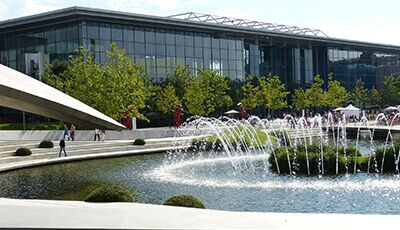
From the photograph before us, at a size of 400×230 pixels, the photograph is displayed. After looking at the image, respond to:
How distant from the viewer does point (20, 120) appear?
50.7 m

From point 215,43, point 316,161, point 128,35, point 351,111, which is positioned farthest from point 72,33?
point 316,161

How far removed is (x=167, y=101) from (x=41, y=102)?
1355 inches

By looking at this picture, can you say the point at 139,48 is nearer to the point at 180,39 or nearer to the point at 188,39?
the point at 180,39

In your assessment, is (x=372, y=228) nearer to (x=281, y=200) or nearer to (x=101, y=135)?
(x=281, y=200)

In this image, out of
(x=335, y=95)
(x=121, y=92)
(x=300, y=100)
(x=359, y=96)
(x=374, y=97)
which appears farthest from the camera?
(x=374, y=97)

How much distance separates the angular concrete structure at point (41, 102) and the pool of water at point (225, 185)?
247 cm

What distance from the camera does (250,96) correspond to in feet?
188

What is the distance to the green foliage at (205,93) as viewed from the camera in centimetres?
4731

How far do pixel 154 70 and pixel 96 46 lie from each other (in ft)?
22.6

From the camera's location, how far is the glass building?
156ft

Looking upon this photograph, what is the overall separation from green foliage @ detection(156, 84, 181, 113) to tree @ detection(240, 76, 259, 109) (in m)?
12.0

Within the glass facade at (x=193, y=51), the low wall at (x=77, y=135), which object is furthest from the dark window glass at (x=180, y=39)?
the low wall at (x=77, y=135)

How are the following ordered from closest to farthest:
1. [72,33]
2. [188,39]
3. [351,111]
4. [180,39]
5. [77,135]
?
1. [77,135]
2. [72,33]
3. [180,39]
4. [188,39]
5. [351,111]

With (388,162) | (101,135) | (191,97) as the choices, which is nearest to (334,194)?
(388,162)
